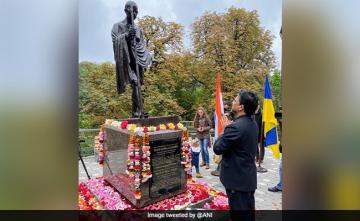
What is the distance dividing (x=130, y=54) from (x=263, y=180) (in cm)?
360

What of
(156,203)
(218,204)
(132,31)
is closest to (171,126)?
(156,203)

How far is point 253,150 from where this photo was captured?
2.55 m

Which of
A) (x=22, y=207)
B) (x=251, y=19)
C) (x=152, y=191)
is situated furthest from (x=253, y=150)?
(x=251, y=19)

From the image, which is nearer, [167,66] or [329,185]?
[329,185]

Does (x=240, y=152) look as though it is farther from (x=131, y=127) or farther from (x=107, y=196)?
(x=107, y=196)

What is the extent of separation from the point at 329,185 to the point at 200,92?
13.8m

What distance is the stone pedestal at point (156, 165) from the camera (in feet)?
11.8

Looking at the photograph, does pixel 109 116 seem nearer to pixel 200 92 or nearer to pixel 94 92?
pixel 94 92

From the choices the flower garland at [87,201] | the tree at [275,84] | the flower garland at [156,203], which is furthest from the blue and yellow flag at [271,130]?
the tree at [275,84]

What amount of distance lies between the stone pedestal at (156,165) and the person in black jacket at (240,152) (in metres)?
1.28

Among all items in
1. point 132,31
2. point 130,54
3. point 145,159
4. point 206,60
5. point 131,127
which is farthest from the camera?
point 206,60

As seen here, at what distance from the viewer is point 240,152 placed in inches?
98.7

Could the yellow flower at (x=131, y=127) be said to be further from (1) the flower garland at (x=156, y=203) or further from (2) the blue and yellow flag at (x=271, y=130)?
(2) the blue and yellow flag at (x=271, y=130)

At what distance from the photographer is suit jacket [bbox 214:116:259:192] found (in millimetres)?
2463
